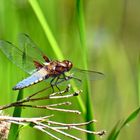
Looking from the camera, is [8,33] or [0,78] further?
[8,33]

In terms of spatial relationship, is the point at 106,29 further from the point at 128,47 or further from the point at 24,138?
the point at 24,138

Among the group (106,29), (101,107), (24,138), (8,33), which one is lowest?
(24,138)

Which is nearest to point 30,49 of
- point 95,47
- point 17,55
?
point 17,55

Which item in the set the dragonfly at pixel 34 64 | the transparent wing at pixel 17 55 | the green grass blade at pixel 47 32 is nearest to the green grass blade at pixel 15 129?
the dragonfly at pixel 34 64

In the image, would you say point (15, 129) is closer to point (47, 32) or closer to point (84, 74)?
point (84, 74)

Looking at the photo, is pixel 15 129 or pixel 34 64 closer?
pixel 15 129

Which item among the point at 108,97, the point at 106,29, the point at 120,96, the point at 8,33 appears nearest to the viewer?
the point at 8,33

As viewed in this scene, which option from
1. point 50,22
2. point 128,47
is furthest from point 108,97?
point 128,47
